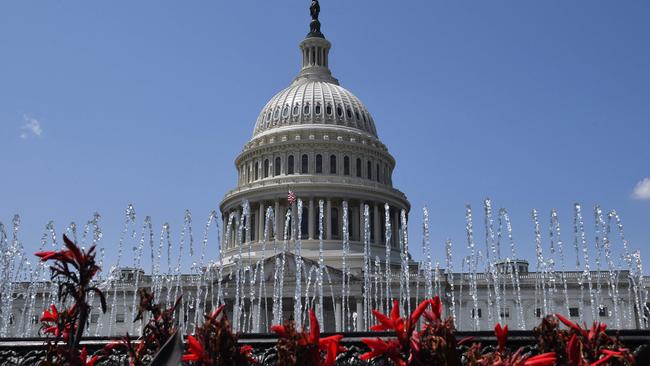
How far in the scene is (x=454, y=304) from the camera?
62438 millimetres

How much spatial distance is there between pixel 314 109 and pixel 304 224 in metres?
A: 15.9

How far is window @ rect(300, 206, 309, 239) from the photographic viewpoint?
74938 mm

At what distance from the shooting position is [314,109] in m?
83.6

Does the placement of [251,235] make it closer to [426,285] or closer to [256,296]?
[256,296]

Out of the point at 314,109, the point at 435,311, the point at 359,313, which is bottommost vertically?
the point at 435,311

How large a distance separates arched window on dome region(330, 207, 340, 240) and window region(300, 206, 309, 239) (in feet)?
9.47

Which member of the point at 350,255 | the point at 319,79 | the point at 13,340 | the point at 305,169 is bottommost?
the point at 13,340

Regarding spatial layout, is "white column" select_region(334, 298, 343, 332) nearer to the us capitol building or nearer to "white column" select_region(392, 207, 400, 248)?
the us capitol building

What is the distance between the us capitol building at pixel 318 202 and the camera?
202 ft

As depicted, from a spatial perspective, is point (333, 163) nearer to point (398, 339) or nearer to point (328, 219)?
point (328, 219)

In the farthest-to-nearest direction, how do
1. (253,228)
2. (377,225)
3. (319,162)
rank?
(319,162) < (253,228) < (377,225)

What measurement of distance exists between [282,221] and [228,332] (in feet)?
237

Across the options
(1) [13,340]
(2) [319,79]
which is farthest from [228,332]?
(2) [319,79]

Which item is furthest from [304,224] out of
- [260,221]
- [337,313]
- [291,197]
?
[337,313]
